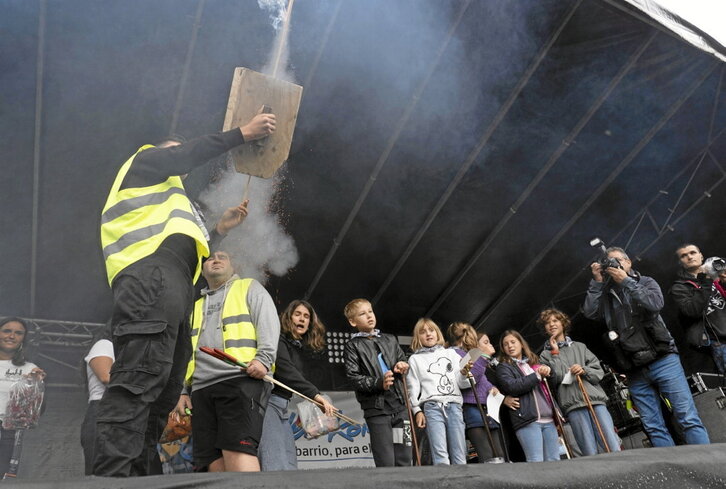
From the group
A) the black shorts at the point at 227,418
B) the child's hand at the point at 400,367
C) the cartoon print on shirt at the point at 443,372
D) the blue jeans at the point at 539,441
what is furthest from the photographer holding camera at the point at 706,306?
the black shorts at the point at 227,418

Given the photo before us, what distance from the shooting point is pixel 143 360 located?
2.05 metres

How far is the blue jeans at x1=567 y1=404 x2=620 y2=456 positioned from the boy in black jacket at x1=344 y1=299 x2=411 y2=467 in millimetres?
1511

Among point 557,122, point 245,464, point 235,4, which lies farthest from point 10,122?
point 557,122

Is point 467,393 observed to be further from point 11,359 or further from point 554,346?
point 11,359

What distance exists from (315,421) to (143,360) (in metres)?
1.81

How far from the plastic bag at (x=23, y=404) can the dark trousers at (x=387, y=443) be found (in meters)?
2.33

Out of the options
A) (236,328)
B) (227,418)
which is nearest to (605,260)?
(236,328)

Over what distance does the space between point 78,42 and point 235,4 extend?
116 cm

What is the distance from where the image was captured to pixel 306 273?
21.6 feet

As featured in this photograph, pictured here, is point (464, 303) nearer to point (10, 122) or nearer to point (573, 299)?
point (573, 299)

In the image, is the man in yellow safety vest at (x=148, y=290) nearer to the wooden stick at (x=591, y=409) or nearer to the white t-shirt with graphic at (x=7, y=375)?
the white t-shirt with graphic at (x=7, y=375)

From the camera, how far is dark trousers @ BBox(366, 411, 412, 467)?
157 inches

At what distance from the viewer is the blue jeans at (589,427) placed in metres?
4.78

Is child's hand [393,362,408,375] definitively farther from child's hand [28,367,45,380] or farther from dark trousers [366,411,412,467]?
child's hand [28,367,45,380]
